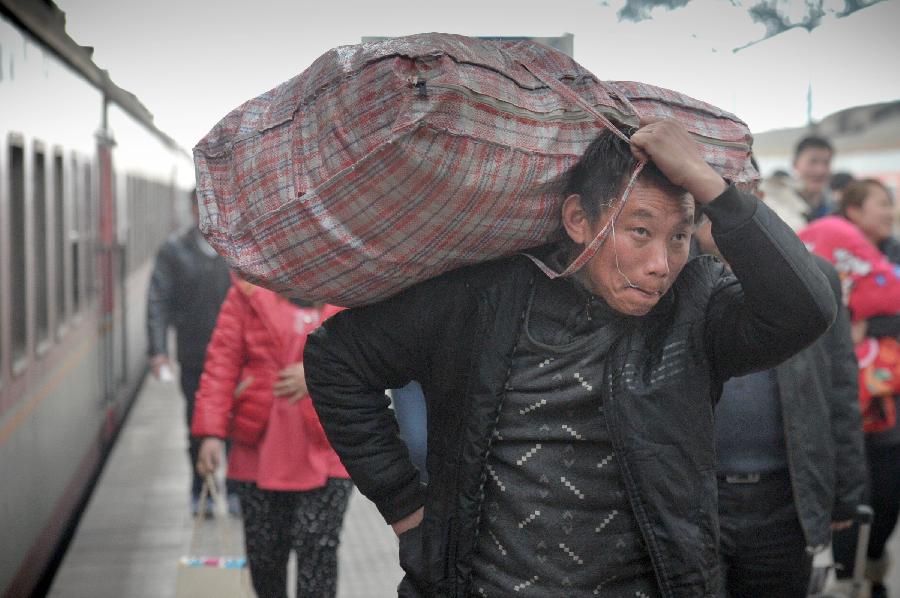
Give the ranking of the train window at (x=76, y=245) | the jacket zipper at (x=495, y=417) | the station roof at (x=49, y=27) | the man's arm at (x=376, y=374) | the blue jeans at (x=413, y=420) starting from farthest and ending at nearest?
1. the train window at (x=76, y=245)
2. the station roof at (x=49, y=27)
3. the blue jeans at (x=413, y=420)
4. the man's arm at (x=376, y=374)
5. the jacket zipper at (x=495, y=417)

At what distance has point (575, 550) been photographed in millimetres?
1846

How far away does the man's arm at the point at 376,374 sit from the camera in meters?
1.97

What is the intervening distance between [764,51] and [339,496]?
2.42 metres

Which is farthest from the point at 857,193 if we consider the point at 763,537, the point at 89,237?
the point at 89,237

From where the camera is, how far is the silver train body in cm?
471

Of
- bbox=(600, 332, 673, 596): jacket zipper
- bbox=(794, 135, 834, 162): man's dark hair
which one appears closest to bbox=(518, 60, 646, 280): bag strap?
bbox=(600, 332, 673, 596): jacket zipper

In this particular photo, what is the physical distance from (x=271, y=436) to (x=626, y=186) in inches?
91.2

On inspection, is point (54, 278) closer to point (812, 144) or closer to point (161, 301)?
point (161, 301)

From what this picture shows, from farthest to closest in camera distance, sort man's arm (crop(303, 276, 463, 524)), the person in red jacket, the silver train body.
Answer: the silver train body < the person in red jacket < man's arm (crop(303, 276, 463, 524))

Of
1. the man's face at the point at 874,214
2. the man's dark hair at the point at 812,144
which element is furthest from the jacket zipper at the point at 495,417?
the man's dark hair at the point at 812,144

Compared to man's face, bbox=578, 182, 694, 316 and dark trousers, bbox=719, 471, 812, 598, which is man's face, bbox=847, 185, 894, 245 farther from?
man's face, bbox=578, 182, 694, 316

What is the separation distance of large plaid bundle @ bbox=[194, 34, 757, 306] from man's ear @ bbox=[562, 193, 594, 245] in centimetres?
3

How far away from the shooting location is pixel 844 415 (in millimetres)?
3490

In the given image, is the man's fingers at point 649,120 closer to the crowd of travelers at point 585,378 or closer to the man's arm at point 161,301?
the crowd of travelers at point 585,378
